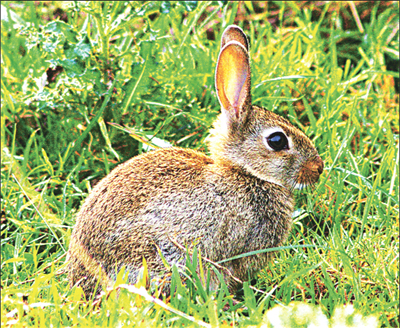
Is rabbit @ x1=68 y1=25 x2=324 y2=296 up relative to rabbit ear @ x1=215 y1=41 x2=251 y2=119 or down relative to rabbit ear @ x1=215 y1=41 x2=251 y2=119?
down

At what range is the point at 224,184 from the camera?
3.46 meters

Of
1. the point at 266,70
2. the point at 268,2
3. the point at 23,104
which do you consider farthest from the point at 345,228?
the point at 268,2

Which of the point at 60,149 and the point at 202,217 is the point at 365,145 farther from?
the point at 60,149

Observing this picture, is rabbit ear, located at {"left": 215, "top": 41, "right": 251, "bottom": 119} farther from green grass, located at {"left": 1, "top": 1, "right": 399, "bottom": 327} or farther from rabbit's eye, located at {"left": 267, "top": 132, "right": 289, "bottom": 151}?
green grass, located at {"left": 1, "top": 1, "right": 399, "bottom": 327}

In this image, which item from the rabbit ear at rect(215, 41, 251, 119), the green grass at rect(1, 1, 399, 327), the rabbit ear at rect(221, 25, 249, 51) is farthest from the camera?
the rabbit ear at rect(221, 25, 249, 51)

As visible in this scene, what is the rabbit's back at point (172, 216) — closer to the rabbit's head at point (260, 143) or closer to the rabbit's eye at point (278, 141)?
the rabbit's head at point (260, 143)

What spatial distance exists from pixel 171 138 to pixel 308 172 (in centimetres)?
134

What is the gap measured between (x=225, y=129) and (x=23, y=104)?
1.75 metres

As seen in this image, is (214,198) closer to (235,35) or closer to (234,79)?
(234,79)

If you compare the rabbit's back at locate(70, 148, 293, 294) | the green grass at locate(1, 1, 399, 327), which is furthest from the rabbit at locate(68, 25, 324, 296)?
the green grass at locate(1, 1, 399, 327)

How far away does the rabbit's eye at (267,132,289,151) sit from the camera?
3.62m

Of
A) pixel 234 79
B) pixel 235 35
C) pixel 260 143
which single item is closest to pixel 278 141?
pixel 260 143

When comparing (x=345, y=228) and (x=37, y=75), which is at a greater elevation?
(x=37, y=75)

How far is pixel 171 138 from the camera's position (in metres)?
4.60
